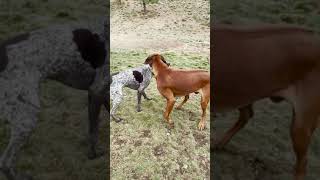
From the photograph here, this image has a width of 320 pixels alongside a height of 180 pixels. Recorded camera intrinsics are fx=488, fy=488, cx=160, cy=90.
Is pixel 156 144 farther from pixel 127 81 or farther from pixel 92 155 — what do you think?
pixel 127 81

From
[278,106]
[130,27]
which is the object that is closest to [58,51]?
[278,106]

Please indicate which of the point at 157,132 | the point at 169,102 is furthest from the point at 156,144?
the point at 169,102

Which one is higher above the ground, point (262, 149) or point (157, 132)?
point (157, 132)

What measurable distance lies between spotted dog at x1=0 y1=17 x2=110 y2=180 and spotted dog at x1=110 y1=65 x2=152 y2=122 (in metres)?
0.38

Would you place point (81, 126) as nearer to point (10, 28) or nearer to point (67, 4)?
point (10, 28)

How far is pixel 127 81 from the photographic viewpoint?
21.6 ft

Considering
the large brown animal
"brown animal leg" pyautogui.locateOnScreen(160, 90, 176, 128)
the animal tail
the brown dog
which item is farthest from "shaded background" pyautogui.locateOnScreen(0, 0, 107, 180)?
the large brown animal

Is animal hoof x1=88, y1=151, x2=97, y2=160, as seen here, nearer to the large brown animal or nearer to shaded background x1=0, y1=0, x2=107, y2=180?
shaded background x1=0, y1=0, x2=107, y2=180

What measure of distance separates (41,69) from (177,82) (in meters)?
1.94

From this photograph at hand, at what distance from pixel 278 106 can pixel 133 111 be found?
2462 millimetres

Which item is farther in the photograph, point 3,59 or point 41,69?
point 41,69

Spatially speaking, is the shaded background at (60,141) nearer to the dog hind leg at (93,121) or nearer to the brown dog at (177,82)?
the dog hind leg at (93,121)

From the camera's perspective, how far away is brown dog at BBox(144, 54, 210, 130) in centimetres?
641

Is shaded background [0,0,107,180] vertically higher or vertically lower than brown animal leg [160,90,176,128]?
lower
